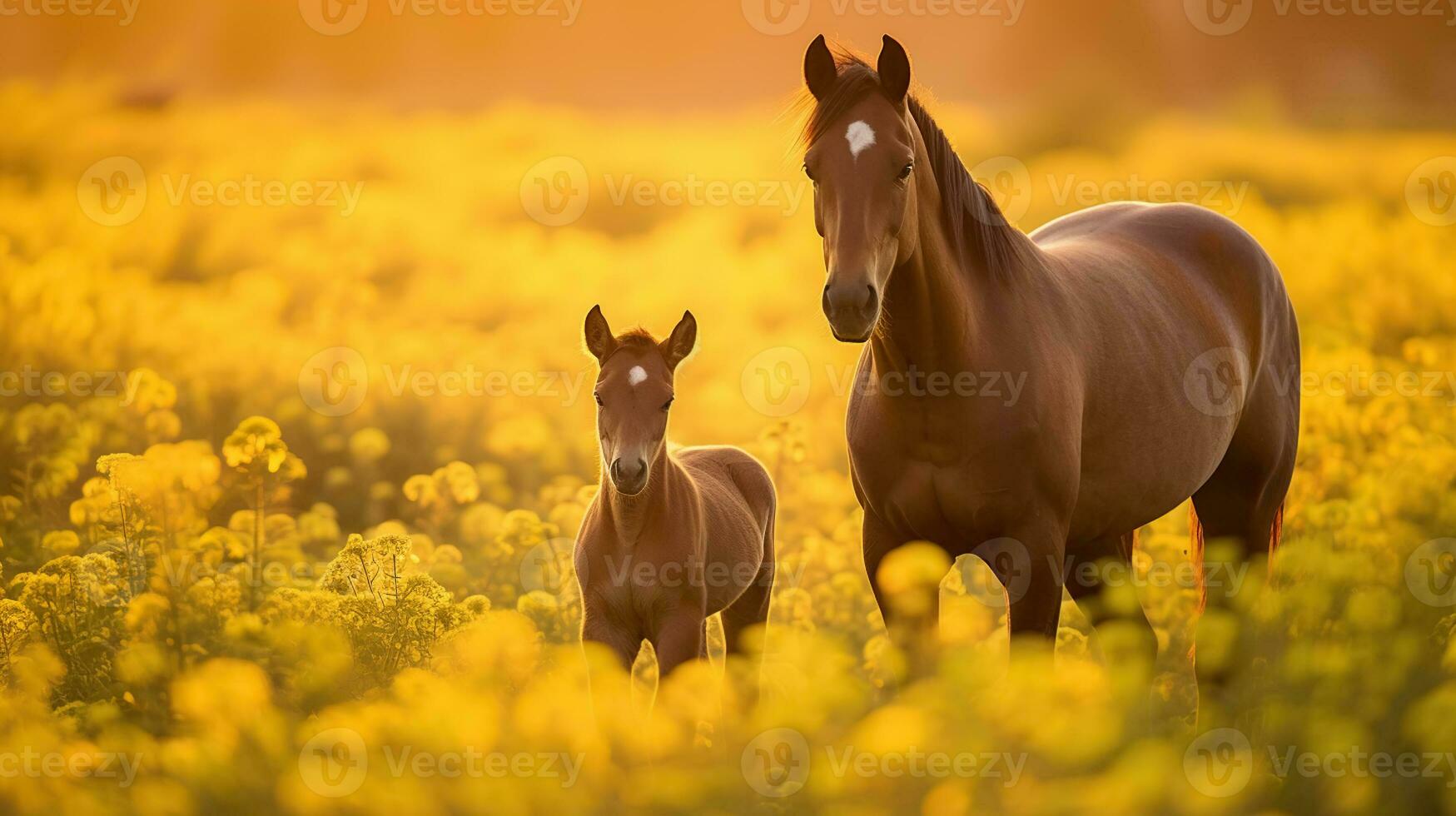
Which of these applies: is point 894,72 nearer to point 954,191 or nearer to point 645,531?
point 954,191

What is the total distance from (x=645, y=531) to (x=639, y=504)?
14 cm

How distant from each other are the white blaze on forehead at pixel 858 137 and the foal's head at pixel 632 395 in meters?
1.73

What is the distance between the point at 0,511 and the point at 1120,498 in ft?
20.9

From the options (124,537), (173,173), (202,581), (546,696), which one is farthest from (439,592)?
(173,173)

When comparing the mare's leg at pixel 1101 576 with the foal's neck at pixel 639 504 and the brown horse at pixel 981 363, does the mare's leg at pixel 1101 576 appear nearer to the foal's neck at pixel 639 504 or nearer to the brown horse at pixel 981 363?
the brown horse at pixel 981 363

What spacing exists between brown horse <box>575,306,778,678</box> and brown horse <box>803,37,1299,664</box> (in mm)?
1062

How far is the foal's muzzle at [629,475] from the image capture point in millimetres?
6004

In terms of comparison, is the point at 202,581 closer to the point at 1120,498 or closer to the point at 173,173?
the point at 1120,498

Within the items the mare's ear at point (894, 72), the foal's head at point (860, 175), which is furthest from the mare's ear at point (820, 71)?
the mare's ear at point (894, 72)

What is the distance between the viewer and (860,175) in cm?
484

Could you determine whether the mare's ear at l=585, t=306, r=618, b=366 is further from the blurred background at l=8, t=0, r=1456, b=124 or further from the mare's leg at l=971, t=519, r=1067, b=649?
the blurred background at l=8, t=0, r=1456, b=124

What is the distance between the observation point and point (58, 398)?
9.93 meters

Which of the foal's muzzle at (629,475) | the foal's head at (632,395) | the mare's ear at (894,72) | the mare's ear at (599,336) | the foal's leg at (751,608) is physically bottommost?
the foal's leg at (751,608)

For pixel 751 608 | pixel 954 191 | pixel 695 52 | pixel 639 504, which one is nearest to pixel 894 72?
pixel 954 191
